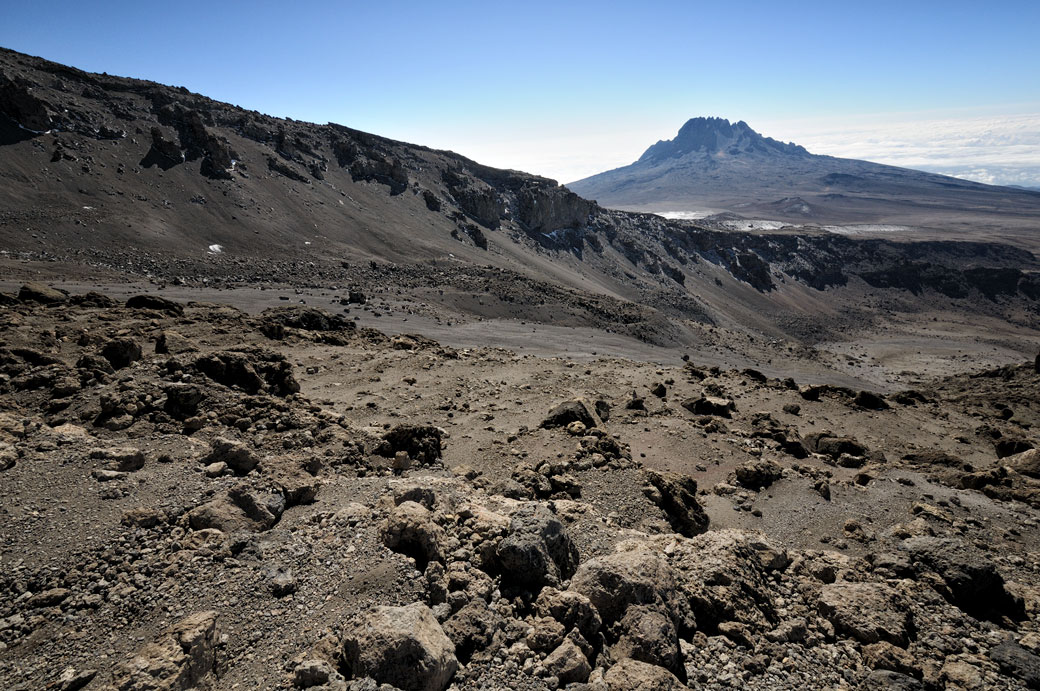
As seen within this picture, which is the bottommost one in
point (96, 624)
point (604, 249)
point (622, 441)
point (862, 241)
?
point (622, 441)

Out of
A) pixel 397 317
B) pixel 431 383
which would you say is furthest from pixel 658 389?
pixel 397 317

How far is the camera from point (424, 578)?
456 cm

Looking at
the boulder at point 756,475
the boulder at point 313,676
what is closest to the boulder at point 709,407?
the boulder at point 756,475

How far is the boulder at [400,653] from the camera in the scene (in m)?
3.54

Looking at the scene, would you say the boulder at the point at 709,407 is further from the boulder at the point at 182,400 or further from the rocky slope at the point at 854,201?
the rocky slope at the point at 854,201

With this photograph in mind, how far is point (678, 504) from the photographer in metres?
7.88

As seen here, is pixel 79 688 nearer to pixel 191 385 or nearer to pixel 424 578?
pixel 424 578

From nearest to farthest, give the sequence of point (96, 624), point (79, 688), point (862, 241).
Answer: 1. point (79, 688)
2. point (96, 624)
3. point (862, 241)

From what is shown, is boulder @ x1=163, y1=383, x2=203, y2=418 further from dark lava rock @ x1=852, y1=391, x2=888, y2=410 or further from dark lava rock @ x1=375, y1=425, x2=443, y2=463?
dark lava rock @ x1=852, y1=391, x2=888, y2=410

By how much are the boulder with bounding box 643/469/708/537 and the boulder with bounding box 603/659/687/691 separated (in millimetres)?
3887

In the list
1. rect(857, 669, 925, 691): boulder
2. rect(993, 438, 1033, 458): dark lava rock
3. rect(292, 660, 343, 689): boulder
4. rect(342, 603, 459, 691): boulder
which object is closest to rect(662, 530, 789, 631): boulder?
rect(857, 669, 925, 691): boulder

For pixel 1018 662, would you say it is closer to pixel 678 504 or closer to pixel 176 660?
pixel 678 504

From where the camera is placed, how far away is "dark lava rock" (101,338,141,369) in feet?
27.9

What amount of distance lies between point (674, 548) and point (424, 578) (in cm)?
287
